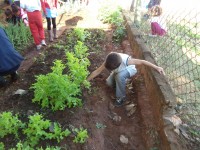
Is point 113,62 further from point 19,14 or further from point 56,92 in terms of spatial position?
point 19,14

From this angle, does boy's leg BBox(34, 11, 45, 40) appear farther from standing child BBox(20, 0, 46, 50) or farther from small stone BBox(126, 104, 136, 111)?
small stone BBox(126, 104, 136, 111)

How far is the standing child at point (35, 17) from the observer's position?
5035 millimetres

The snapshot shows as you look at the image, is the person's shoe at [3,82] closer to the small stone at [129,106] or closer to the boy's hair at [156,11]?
the small stone at [129,106]

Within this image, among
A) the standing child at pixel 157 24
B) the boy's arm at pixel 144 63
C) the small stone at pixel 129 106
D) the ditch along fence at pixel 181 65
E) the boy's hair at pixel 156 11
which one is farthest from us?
the boy's hair at pixel 156 11

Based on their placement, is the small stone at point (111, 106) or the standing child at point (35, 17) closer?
the small stone at point (111, 106)

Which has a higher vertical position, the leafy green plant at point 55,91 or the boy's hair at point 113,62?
the boy's hair at point 113,62

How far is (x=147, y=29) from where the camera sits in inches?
203

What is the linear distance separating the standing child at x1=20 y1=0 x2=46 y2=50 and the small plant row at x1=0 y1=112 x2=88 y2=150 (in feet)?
9.21

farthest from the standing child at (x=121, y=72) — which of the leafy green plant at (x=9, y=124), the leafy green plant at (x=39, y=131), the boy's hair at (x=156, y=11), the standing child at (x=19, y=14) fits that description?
the standing child at (x=19, y=14)

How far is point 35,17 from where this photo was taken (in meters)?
5.17

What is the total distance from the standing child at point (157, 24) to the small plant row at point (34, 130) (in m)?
2.78

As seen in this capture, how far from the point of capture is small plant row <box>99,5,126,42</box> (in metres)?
5.92

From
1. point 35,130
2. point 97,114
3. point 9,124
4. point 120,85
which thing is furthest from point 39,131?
point 120,85

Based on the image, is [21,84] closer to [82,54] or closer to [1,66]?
[1,66]
